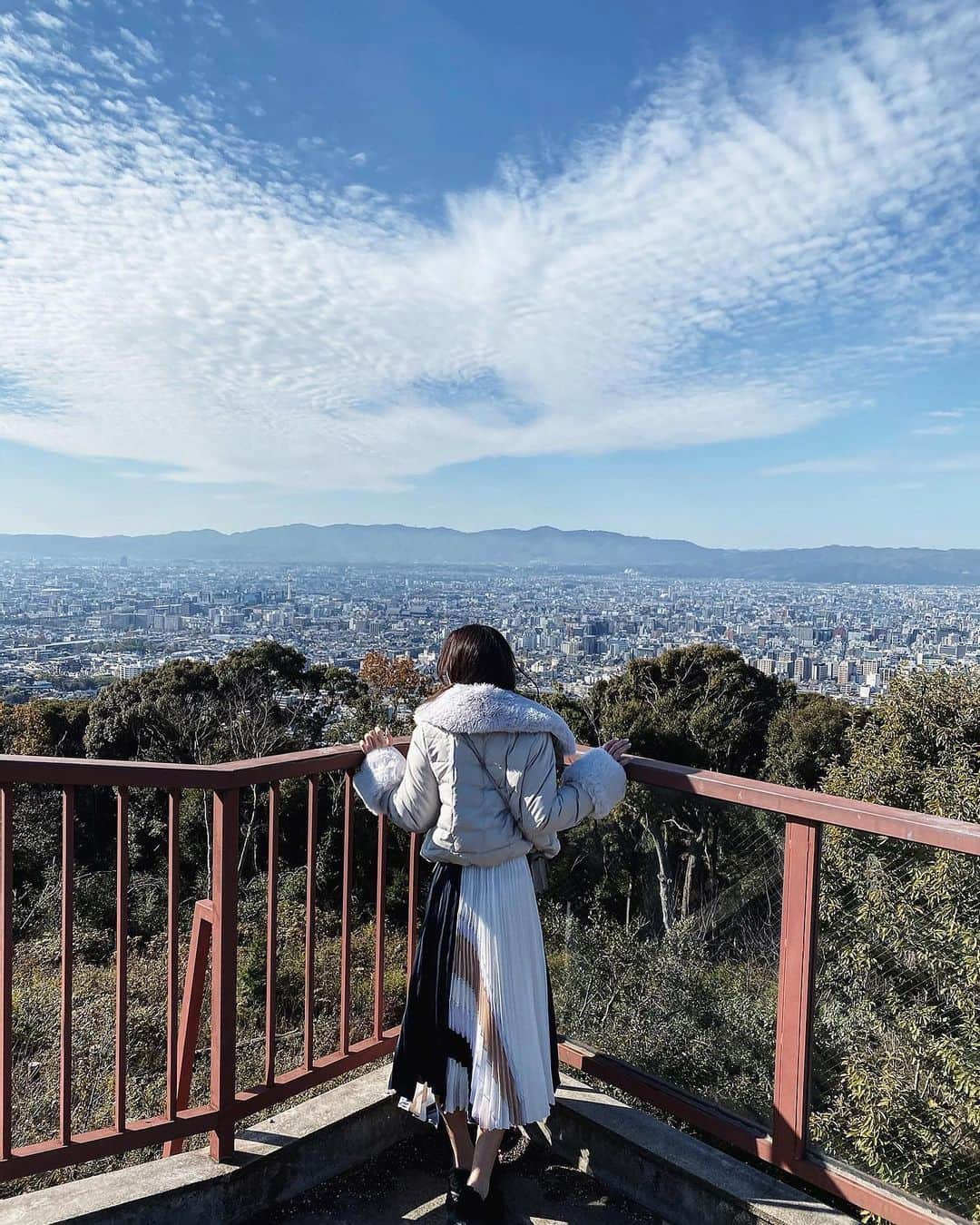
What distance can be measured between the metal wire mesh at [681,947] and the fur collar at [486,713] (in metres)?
0.55

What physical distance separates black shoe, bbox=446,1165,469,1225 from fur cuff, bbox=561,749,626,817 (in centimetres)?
97

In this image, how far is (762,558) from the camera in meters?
54.2

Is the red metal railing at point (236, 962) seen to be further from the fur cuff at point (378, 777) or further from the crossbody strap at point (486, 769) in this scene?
the crossbody strap at point (486, 769)

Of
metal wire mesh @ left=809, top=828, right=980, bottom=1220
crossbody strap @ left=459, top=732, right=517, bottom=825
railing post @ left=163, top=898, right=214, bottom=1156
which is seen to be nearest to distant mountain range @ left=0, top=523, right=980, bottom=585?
metal wire mesh @ left=809, top=828, right=980, bottom=1220

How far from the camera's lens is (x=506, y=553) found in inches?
2207

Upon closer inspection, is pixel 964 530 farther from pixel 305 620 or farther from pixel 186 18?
pixel 186 18

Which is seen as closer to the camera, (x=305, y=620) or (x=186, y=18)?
(x=186, y=18)

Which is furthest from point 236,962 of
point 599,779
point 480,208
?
point 480,208

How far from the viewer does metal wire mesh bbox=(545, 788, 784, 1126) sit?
2031 mm

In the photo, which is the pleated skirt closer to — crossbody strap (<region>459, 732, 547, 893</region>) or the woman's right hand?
crossbody strap (<region>459, 732, 547, 893</region>)

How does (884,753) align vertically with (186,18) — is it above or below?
below

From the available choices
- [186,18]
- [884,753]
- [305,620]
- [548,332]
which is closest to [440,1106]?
[884,753]

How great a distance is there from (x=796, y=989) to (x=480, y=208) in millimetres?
9701

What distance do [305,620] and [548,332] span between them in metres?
22.2
